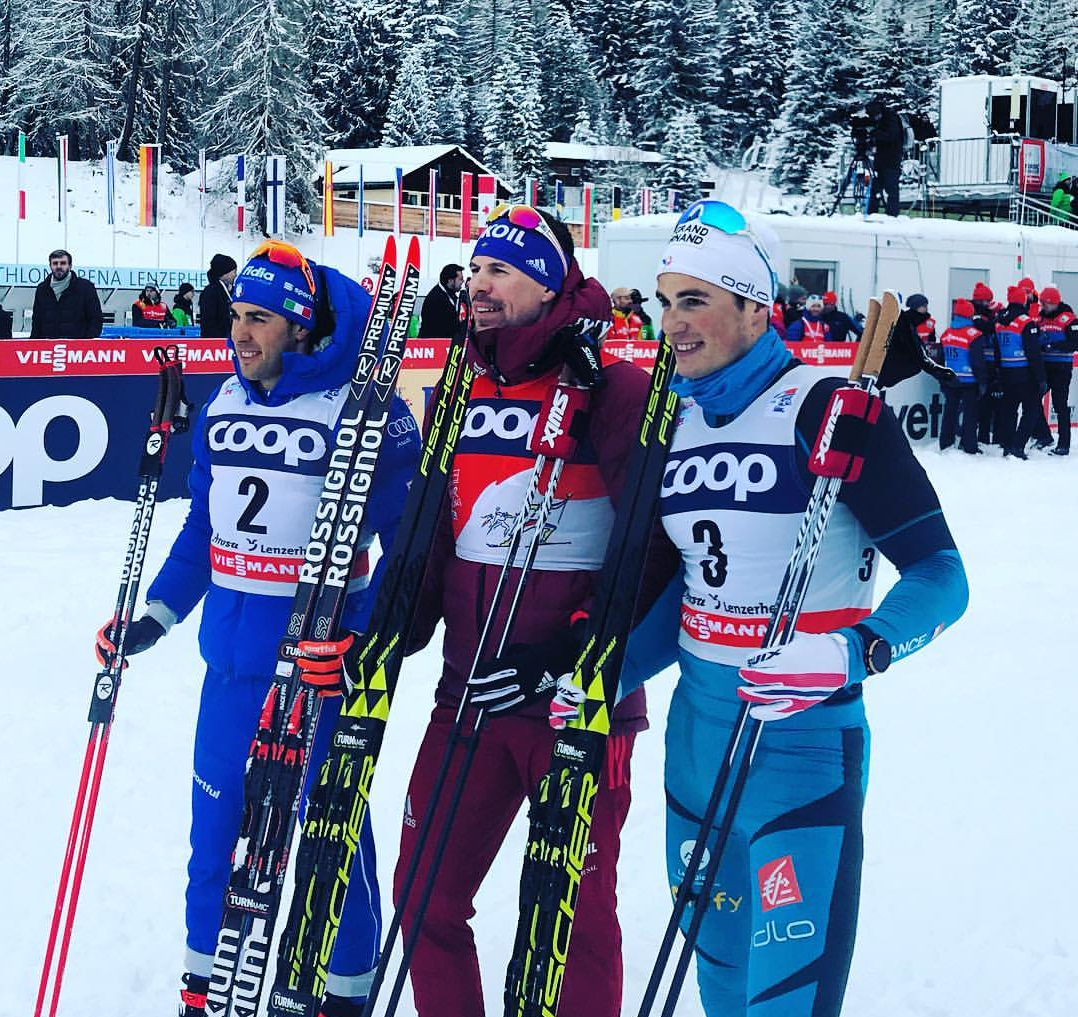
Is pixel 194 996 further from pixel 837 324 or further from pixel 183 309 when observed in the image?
pixel 183 309

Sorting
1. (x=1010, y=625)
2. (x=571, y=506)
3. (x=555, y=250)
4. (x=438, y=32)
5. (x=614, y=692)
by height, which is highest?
(x=438, y=32)

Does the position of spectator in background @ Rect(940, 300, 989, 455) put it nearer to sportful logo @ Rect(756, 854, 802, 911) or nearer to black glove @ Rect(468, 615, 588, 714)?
black glove @ Rect(468, 615, 588, 714)

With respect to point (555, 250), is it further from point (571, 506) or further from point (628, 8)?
point (628, 8)

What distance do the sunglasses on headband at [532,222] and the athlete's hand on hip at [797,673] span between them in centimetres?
103

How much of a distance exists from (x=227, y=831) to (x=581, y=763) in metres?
0.98

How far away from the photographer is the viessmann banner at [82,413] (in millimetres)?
9078

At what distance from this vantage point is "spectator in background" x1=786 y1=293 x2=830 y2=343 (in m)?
14.3

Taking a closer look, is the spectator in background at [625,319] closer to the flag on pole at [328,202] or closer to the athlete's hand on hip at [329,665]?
the athlete's hand on hip at [329,665]

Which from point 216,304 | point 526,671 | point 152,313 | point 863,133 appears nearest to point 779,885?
point 526,671

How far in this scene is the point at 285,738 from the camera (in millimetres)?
2963

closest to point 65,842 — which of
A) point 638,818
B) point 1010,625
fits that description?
point 638,818

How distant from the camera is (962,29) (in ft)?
216

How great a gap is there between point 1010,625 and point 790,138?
5616 centimetres

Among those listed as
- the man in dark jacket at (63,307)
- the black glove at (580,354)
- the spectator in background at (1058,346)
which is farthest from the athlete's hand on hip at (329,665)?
the spectator in background at (1058,346)
